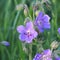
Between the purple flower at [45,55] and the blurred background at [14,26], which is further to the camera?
the blurred background at [14,26]

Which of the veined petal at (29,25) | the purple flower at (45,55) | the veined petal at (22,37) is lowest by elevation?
the purple flower at (45,55)

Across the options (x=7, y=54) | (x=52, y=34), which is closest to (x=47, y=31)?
(x=52, y=34)

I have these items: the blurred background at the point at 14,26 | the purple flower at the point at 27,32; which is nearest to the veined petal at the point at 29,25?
the purple flower at the point at 27,32

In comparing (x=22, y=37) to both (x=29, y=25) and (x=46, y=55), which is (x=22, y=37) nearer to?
(x=29, y=25)

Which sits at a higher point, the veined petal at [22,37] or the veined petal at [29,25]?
the veined petal at [29,25]

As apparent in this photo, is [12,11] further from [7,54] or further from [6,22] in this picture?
[7,54]

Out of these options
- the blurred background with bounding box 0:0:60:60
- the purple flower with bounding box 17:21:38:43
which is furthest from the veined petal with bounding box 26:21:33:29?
the blurred background with bounding box 0:0:60:60

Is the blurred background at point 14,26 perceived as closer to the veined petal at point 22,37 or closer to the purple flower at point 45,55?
the veined petal at point 22,37

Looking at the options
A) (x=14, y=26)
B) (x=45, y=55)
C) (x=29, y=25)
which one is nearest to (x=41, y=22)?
(x=29, y=25)
